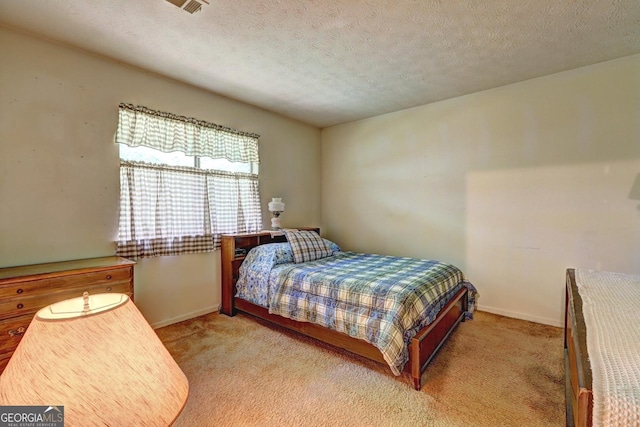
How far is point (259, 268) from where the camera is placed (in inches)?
126

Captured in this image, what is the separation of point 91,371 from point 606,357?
153 centimetres

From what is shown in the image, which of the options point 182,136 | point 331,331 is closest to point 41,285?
point 182,136

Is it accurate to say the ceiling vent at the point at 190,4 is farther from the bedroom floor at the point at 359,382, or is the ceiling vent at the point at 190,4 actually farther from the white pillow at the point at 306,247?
the bedroom floor at the point at 359,382

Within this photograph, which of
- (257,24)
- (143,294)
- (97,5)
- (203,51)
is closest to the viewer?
(97,5)

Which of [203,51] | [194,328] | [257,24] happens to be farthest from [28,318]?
[257,24]

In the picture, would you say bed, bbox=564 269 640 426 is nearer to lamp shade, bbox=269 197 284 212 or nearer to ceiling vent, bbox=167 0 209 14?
ceiling vent, bbox=167 0 209 14

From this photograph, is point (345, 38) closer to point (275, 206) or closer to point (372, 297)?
point (372, 297)

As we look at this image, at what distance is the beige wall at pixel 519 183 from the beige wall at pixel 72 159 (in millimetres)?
2657

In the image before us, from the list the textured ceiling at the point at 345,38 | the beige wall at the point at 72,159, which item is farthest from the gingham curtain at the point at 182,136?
the textured ceiling at the point at 345,38

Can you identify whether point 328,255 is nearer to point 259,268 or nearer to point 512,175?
point 259,268

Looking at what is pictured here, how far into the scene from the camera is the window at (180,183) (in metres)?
2.85

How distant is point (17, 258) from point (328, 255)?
2895 millimetres

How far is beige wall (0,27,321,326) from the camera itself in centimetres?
229

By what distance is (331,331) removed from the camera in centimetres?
250
